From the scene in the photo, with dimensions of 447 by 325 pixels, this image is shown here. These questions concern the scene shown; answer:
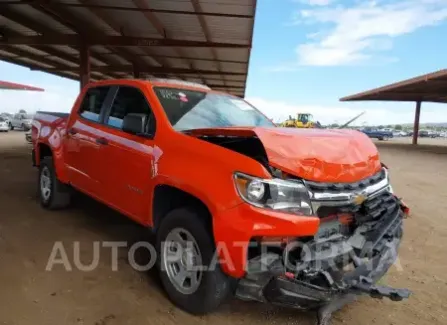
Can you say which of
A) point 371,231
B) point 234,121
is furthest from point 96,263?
point 371,231

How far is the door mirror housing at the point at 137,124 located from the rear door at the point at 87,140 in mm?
855

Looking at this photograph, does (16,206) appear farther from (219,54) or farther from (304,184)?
(219,54)

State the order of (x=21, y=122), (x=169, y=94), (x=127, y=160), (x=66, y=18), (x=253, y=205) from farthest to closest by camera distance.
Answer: (x=21, y=122)
(x=66, y=18)
(x=169, y=94)
(x=127, y=160)
(x=253, y=205)

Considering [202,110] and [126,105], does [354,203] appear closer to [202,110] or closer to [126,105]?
[202,110]

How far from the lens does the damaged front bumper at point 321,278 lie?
264 centimetres

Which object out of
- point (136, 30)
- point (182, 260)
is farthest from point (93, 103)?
point (136, 30)

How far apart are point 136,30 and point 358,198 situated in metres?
11.2

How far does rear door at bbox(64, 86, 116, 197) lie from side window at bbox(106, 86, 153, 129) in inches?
6.9

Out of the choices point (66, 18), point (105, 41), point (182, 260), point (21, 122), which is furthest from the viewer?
point (21, 122)

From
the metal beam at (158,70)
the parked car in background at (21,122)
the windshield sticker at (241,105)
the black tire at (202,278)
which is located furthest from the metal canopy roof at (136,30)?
the parked car in background at (21,122)

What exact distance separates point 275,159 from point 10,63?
875 inches

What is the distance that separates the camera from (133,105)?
A: 420cm

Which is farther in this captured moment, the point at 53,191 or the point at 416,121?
the point at 416,121

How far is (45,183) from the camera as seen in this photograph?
240 inches
